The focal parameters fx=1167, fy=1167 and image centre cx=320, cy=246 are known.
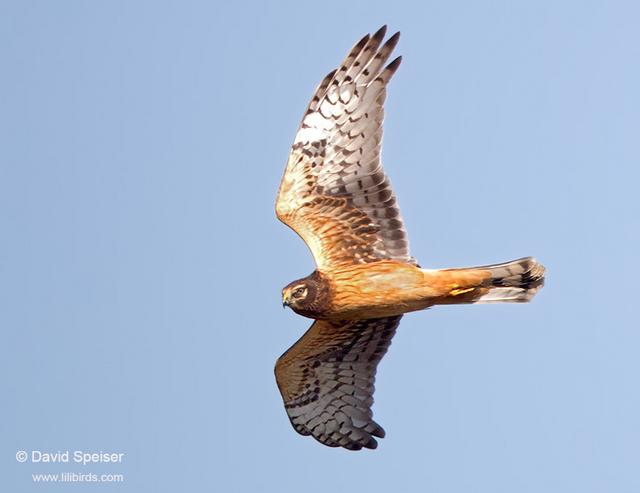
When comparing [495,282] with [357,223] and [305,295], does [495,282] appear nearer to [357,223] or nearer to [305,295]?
[357,223]

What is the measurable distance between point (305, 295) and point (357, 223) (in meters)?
1.06

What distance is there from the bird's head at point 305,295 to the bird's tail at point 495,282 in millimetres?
1191

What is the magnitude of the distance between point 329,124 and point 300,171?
1.89 feet

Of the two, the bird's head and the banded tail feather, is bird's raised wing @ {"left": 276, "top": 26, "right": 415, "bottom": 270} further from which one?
the banded tail feather

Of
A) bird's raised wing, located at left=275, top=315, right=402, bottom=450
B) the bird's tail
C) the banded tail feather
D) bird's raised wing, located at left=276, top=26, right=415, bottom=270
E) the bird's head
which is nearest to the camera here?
the bird's head

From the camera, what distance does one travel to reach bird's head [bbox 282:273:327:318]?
11.2 meters

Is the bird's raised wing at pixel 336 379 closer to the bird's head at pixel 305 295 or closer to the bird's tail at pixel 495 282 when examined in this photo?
the bird's head at pixel 305 295

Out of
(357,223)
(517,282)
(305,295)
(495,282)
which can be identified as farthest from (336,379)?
(517,282)

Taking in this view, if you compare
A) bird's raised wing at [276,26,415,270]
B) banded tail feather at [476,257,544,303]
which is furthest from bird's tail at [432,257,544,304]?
bird's raised wing at [276,26,415,270]

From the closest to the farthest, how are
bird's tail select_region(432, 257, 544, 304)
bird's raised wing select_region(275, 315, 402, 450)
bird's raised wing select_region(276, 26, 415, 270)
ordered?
bird's tail select_region(432, 257, 544, 304)
bird's raised wing select_region(276, 26, 415, 270)
bird's raised wing select_region(275, 315, 402, 450)

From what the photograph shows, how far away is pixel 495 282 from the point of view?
11711 mm

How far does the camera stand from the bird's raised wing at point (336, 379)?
491 inches

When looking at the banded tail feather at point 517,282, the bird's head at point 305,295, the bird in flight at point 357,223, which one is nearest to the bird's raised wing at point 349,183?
the bird in flight at point 357,223

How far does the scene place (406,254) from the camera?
464 inches
